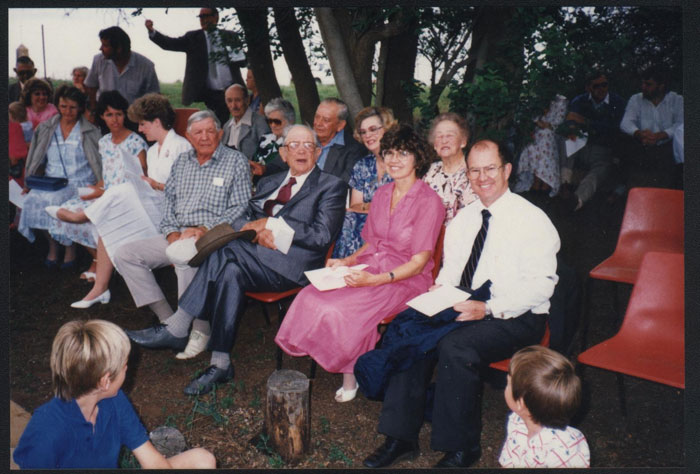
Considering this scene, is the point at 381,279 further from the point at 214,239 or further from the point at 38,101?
the point at 38,101

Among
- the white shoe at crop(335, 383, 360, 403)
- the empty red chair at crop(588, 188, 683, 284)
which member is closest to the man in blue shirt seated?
the white shoe at crop(335, 383, 360, 403)

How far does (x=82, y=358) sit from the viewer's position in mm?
2398

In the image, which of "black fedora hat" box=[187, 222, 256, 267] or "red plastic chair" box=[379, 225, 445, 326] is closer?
"red plastic chair" box=[379, 225, 445, 326]

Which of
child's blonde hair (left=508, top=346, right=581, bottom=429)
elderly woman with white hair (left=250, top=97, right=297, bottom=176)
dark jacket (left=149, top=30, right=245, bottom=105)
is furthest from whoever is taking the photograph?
elderly woman with white hair (left=250, top=97, right=297, bottom=176)

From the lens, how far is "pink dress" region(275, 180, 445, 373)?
11.9ft

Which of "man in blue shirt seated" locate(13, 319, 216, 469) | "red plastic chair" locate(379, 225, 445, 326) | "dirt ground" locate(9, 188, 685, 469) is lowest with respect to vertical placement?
"dirt ground" locate(9, 188, 685, 469)

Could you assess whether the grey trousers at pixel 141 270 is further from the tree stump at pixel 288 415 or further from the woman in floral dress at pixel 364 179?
the tree stump at pixel 288 415

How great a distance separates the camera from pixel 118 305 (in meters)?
5.28

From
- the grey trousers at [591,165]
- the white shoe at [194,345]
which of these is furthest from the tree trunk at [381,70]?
the white shoe at [194,345]

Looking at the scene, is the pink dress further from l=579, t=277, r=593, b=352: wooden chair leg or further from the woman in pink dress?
l=579, t=277, r=593, b=352: wooden chair leg

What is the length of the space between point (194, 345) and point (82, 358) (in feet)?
6.64

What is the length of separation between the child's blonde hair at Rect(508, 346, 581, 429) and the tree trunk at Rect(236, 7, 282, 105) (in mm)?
3829

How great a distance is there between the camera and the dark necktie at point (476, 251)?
11.7 feet

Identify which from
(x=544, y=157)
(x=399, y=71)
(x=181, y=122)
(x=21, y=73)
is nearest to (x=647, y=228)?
(x=544, y=157)
